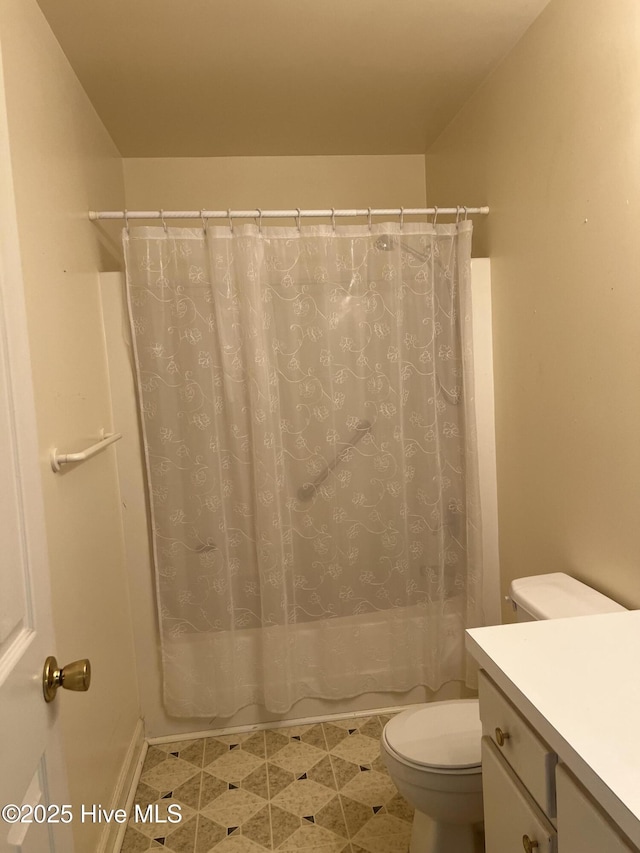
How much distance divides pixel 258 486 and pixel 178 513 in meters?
0.32

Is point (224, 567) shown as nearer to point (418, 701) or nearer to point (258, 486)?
point (258, 486)

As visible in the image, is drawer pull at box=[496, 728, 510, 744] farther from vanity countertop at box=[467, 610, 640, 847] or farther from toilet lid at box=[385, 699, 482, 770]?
toilet lid at box=[385, 699, 482, 770]

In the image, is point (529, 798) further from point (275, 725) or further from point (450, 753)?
point (275, 725)

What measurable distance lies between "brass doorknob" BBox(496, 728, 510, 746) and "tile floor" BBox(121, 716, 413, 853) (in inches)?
35.6

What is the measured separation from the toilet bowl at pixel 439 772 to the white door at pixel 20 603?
0.91 meters

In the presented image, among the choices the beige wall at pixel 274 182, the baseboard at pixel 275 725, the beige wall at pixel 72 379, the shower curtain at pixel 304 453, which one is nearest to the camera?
the beige wall at pixel 72 379

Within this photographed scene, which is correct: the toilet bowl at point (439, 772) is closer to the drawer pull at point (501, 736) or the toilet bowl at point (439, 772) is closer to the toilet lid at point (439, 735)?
the toilet lid at point (439, 735)

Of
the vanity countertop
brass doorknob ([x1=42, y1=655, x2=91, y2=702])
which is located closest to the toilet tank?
the vanity countertop

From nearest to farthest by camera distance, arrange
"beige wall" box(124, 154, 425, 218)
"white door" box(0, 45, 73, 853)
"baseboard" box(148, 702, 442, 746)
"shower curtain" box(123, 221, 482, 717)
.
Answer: "white door" box(0, 45, 73, 853) → "shower curtain" box(123, 221, 482, 717) → "baseboard" box(148, 702, 442, 746) → "beige wall" box(124, 154, 425, 218)

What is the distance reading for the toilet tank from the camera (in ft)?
4.91

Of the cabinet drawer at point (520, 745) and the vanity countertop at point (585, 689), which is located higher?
the vanity countertop at point (585, 689)

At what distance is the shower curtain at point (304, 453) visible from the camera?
6.84 feet

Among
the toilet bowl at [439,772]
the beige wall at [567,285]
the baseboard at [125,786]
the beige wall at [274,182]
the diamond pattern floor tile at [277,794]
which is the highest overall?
the beige wall at [274,182]

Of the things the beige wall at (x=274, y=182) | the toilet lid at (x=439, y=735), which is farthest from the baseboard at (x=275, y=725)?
the beige wall at (x=274, y=182)
